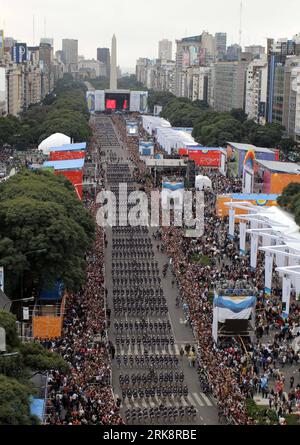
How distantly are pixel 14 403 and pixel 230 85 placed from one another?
158 m

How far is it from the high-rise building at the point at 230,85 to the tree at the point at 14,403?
5605 inches

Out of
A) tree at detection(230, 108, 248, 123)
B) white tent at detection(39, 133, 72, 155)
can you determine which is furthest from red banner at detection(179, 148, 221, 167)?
tree at detection(230, 108, 248, 123)

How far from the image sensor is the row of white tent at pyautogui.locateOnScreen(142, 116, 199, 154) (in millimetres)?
101188

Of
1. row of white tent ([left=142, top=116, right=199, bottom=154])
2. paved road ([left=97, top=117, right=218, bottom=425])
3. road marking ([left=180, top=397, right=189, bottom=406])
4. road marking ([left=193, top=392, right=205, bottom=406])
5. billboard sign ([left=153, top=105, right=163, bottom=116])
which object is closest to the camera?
paved road ([left=97, top=117, right=218, bottom=425])

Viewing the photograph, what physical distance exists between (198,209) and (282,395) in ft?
120

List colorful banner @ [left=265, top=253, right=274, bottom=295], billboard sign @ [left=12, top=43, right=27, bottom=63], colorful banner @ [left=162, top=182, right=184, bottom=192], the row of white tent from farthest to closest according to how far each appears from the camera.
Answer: billboard sign @ [left=12, top=43, right=27, bottom=63] → the row of white tent → colorful banner @ [left=162, top=182, right=184, bottom=192] → colorful banner @ [left=265, top=253, right=274, bottom=295]

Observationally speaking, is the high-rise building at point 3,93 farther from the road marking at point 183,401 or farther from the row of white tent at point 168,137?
the road marking at point 183,401

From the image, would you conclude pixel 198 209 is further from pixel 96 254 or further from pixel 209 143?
pixel 209 143

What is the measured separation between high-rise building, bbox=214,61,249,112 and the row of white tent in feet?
114

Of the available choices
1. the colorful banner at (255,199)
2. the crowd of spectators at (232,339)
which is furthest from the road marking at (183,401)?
the colorful banner at (255,199)

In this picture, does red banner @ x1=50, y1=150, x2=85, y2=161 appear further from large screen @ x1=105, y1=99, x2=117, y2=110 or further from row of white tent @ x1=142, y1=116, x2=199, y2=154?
large screen @ x1=105, y1=99, x2=117, y2=110

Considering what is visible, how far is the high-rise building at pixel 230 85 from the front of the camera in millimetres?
164500

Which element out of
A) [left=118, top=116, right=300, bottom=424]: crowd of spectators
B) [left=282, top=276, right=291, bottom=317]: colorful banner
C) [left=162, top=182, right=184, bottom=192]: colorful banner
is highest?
[left=162, top=182, right=184, bottom=192]: colorful banner

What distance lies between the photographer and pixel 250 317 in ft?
119
